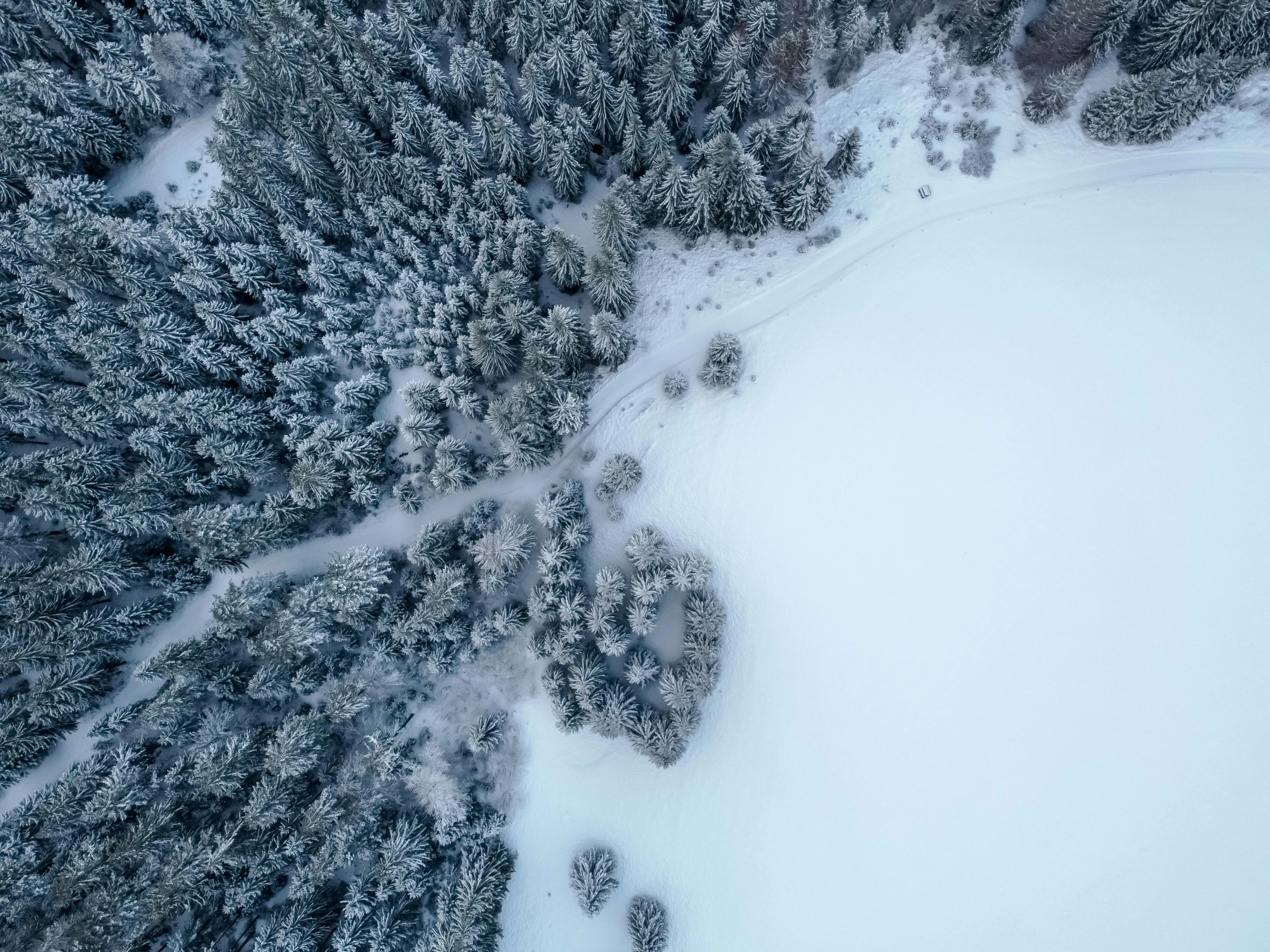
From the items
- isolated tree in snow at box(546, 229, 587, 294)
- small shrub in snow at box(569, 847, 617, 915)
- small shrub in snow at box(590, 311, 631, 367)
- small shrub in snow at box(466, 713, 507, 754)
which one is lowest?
small shrub in snow at box(569, 847, 617, 915)

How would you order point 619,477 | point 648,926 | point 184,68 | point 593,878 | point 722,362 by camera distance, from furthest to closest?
point 184,68, point 722,362, point 619,477, point 593,878, point 648,926

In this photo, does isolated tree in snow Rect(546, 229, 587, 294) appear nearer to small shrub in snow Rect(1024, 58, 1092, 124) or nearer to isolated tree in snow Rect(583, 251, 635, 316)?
isolated tree in snow Rect(583, 251, 635, 316)

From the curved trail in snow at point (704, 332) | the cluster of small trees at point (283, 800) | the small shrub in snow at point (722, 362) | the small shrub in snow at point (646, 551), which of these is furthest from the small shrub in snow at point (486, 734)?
the small shrub in snow at point (722, 362)

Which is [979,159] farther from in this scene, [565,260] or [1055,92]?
[565,260]

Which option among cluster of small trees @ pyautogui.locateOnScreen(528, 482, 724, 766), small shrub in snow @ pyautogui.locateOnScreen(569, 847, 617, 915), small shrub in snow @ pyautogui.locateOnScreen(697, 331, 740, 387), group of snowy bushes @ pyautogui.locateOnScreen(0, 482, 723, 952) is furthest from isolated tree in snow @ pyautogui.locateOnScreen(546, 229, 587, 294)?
small shrub in snow @ pyautogui.locateOnScreen(569, 847, 617, 915)

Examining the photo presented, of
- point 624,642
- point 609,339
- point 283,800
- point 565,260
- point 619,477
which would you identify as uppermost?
point 565,260

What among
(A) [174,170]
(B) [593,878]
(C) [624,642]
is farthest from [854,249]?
(A) [174,170]

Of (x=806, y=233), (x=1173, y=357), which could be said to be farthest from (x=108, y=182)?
(x=1173, y=357)
